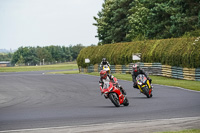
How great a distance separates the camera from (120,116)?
41.7 feet

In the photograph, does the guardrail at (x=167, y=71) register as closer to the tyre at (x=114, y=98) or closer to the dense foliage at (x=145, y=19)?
the dense foliage at (x=145, y=19)

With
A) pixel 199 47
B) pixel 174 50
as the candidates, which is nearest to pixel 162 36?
pixel 174 50

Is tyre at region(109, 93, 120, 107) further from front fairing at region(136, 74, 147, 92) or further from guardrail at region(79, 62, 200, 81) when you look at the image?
guardrail at region(79, 62, 200, 81)

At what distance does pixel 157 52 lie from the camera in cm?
4106

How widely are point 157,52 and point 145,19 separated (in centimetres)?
2820

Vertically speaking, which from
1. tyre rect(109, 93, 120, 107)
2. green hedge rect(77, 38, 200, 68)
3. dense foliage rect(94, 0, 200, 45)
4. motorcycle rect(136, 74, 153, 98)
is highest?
dense foliage rect(94, 0, 200, 45)

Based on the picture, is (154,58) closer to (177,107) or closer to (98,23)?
(177,107)

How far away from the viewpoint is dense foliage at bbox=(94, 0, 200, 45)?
50.3 m

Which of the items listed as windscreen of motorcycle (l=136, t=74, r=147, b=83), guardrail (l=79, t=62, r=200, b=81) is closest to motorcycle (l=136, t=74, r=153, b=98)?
windscreen of motorcycle (l=136, t=74, r=147, b=83)

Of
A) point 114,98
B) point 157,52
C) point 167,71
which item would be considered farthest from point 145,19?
point 114,98

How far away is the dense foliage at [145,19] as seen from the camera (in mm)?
50287

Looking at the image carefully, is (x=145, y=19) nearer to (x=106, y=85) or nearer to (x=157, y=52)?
(x=157, y=52)

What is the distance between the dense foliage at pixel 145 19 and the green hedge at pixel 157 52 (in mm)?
4544

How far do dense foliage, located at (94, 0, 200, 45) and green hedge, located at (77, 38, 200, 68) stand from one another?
454 centimetres
